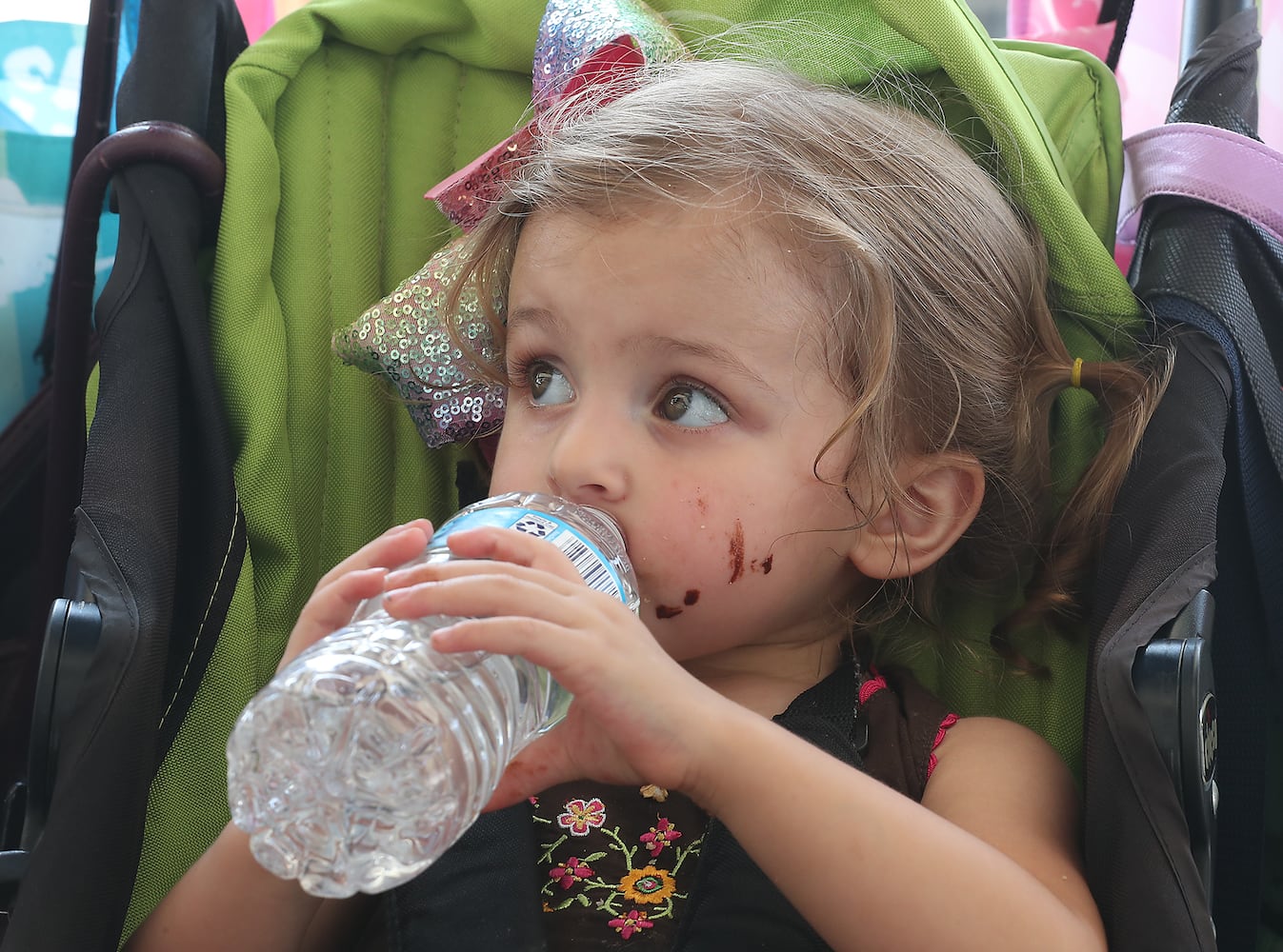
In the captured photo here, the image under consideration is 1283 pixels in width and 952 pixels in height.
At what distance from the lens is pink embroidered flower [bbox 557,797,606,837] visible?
99cm

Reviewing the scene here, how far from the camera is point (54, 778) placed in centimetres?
85

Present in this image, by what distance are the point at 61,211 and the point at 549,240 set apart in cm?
71

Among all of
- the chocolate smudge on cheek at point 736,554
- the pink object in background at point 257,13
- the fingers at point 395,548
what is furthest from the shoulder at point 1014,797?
the pink object in background at point 257,13

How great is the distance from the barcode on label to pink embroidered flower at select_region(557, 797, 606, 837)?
0.84ft

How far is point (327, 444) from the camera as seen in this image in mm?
1212

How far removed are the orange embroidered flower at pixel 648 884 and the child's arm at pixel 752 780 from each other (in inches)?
5.7

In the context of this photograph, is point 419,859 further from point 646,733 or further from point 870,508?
point 870,508

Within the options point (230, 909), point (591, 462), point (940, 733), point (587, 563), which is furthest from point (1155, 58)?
point (230, 909)

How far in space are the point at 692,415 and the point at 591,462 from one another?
0.08m

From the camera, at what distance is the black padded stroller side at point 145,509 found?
0.84m

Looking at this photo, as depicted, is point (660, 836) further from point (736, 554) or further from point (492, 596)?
point (492, 596)

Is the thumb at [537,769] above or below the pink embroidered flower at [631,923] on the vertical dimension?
above

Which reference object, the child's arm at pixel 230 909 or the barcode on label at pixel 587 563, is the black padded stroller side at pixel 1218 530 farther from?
the child's arm at pixel 230 909

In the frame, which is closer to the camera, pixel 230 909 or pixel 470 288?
pixel 230 909
